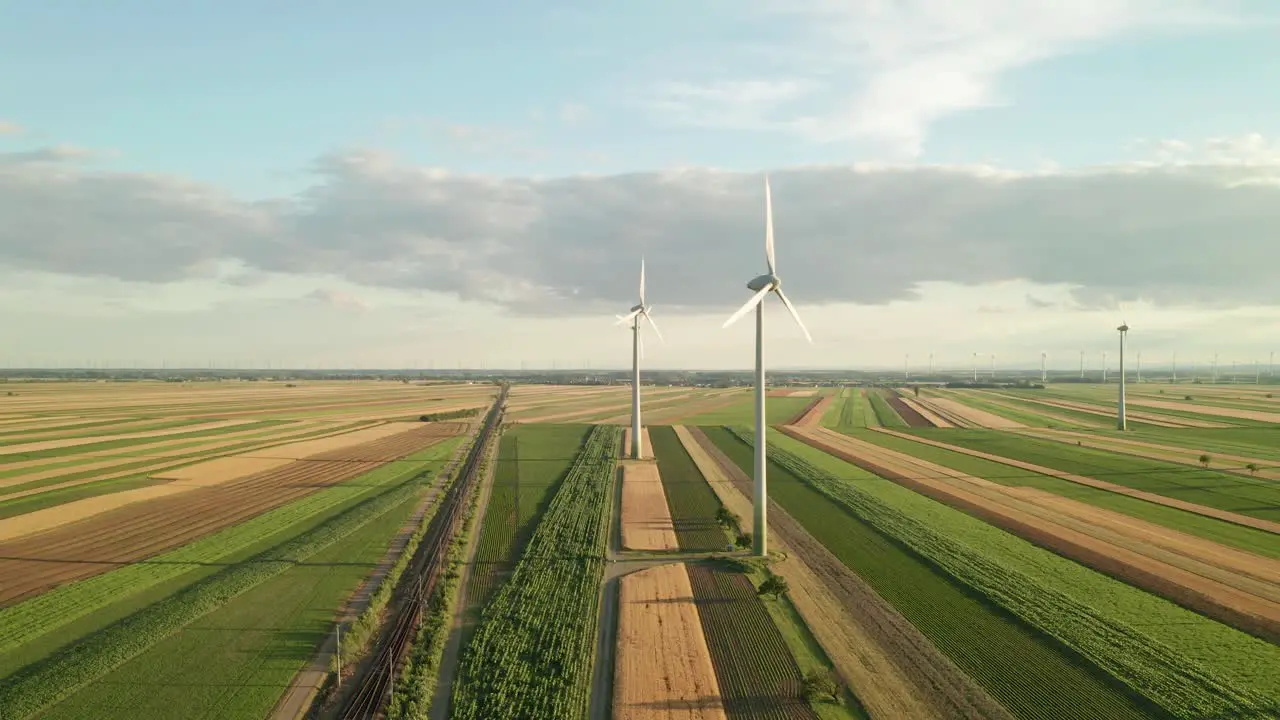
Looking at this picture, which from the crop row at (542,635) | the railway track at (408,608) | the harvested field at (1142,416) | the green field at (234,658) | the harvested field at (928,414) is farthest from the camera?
the harvested field at (928,414)

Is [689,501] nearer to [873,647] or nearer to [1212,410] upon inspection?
[873,647]

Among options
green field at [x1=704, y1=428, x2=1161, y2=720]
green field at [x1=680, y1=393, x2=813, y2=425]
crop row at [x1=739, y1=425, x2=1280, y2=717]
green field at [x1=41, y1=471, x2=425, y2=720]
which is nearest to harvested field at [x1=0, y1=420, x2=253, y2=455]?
green field at [x1=41, y1=471, x2=425, y2=720]

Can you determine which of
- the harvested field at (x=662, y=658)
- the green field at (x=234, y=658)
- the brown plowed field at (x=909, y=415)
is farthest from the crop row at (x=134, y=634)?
the brown plowed field at (x=909, y=415)

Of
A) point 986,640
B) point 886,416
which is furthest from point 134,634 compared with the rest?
point 886,416

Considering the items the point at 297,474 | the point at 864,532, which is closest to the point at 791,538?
the point at 864,532

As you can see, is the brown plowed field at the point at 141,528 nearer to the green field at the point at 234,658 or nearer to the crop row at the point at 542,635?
the green field at the point at 234,658

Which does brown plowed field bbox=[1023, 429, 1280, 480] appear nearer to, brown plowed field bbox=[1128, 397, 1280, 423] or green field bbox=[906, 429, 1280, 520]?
green field bbox=[906, 429, 1280, 520]

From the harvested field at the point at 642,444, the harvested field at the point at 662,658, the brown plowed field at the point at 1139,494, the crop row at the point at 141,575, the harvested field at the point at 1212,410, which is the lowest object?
the harvested field at the point at 662,658

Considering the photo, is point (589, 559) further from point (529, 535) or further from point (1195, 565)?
point (1195, 565)
